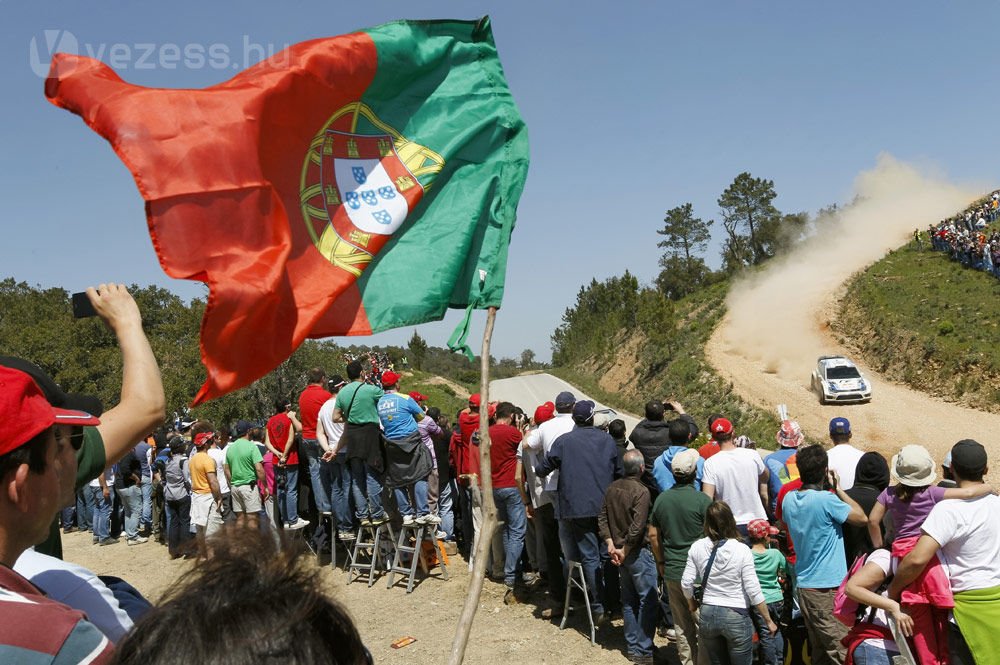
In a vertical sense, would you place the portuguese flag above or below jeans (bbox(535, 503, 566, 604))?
above

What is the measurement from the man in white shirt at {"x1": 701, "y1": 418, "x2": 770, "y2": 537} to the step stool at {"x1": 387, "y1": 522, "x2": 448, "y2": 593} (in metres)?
4.04

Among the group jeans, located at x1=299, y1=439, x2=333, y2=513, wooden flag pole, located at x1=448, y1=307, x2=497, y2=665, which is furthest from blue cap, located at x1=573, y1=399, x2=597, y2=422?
wooden flag pole, located at x1=448, y1=307, x2=497, y2=665

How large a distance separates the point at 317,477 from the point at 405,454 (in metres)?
2.26

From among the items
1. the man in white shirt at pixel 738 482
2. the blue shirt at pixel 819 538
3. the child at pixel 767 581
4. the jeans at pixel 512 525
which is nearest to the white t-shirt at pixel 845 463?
the man in white shirt at pixel 738 482

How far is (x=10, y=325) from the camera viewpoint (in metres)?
61.9

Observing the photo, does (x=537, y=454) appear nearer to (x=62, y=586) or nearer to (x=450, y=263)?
(x=450, y=263)

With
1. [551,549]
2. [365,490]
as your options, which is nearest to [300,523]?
[365,490]

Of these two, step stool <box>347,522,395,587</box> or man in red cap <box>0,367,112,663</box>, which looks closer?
man in red cap <box>0,367,112,663</box>

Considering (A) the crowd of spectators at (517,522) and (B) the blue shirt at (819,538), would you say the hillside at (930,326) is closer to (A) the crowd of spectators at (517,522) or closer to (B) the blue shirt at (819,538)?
(A) the crowd of spectators at (517,522)

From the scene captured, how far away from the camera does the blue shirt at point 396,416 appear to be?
9.48 metres

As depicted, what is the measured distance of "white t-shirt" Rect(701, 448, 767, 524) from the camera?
23.5ft

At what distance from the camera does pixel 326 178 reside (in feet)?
16.2

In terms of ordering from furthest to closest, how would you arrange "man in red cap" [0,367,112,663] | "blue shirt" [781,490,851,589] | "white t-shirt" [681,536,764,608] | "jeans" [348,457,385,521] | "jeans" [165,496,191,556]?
"jeans" [165,496,191,556]
"jeans" [348,457,385,521]
"blue shirt" [781,490,851,589]
"white t-shirt" [681,536,764,608]
"man in red cap" [0,367,112,663]

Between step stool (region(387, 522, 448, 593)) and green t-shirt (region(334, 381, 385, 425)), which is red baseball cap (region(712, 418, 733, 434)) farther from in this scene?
green t-shirt (region(334, 381, 385, 425))
